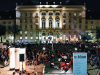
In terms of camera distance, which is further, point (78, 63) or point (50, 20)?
point (50, 20)

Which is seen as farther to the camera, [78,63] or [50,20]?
[50,20]

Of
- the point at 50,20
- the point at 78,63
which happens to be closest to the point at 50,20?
the point at 50,20

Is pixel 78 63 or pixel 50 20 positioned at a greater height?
pixel 50 20

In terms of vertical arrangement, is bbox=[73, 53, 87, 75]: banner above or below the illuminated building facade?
below

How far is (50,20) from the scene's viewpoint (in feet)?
213

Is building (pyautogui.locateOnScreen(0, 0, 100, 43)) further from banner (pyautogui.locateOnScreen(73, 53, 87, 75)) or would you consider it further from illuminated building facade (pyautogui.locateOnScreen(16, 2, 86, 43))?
banner (pyautogui.locateOnScreen(73, 53, 87, 75))

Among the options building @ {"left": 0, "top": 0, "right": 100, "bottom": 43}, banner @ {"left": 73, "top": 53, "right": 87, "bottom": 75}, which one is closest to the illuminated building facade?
building @ {"left": 0, "top": 0, "right": 100, "bottom": 43}

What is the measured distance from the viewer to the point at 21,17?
65062 mm

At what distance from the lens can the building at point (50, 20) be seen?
64.0 m

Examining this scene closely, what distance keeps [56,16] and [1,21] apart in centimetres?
2775

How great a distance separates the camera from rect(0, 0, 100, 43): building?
64.0 m

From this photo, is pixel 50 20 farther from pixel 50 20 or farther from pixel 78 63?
pixel 78 63

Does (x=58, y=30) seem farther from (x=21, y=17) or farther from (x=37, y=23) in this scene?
(x=21, y=17)

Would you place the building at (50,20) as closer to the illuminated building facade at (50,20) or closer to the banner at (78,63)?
the illuminated building facade at (50,20)
